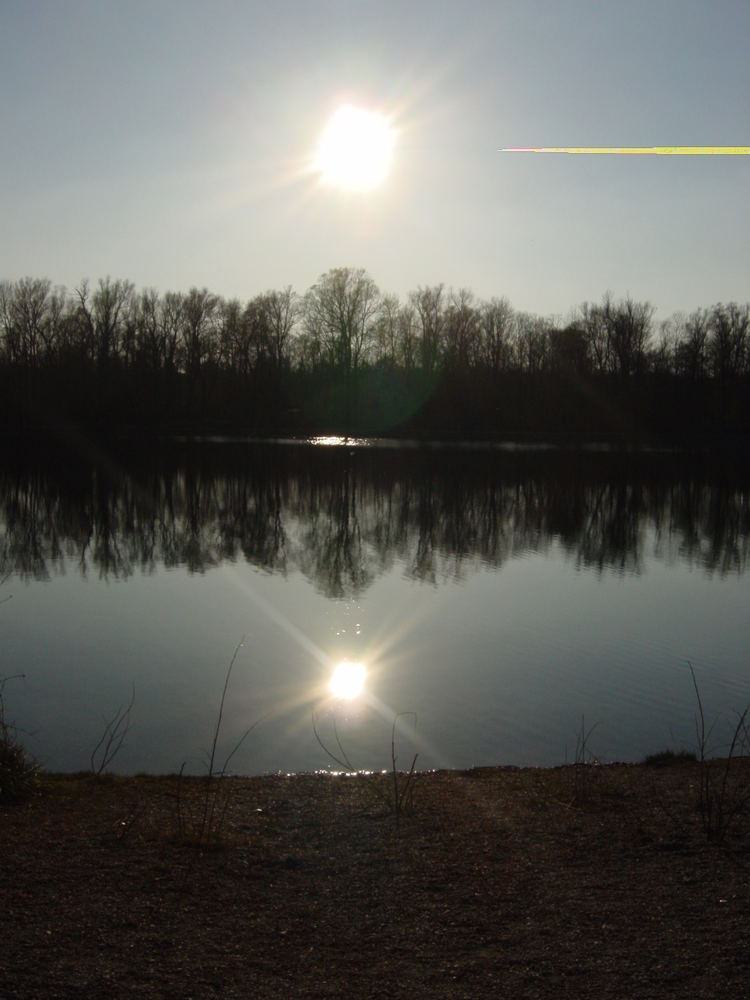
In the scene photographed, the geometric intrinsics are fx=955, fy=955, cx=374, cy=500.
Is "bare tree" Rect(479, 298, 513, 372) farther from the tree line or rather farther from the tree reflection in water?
the tree reflection in water

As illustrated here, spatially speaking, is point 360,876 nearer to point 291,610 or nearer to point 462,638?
point 462,638

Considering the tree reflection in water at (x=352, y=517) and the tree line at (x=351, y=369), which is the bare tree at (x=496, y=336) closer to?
the tree line at (x=351, y=369)

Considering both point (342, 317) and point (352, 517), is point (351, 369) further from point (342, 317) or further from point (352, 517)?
point (352, 517)

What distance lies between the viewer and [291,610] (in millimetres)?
16344

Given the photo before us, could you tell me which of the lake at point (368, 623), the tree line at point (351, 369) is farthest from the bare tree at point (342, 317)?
the lake at point (368, 623)

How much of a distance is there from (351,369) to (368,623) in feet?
238

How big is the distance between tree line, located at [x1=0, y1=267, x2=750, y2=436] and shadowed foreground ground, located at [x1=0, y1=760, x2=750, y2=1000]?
75.1m

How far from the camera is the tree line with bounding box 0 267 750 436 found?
270 ft

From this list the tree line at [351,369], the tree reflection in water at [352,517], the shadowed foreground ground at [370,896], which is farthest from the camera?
the tree line at [351,369]

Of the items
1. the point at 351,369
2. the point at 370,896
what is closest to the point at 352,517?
the point at 370,896

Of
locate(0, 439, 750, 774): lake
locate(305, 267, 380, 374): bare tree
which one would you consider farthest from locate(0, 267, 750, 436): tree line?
locate(0, 439, 750, 774): lake

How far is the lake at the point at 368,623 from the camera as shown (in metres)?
10.0

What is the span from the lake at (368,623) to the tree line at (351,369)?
48209 mm

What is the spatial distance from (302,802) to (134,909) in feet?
8.02
